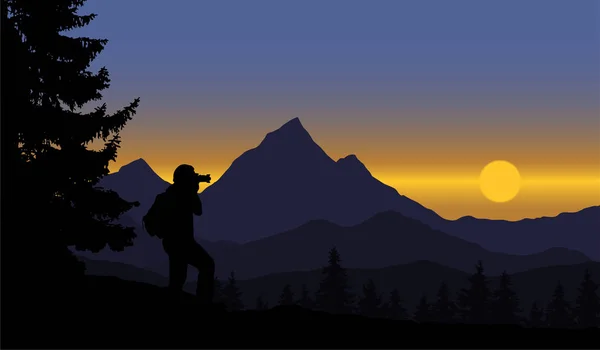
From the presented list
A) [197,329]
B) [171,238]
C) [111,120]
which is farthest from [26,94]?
[197,329]

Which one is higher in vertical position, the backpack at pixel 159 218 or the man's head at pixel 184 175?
the man's head at pixel 184 175

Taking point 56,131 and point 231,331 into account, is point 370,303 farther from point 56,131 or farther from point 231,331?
point 231,331

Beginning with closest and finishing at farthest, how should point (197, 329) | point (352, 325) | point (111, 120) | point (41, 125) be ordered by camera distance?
point (197, 329)
point (352, 325)
point (41, 125)
point (111, 120)

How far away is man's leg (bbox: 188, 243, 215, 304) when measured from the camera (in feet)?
43.5

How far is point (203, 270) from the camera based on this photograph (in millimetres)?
13336

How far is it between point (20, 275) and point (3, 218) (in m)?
5.14

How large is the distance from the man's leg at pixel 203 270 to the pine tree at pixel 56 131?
8.20 meters

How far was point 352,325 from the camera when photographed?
12531 mm

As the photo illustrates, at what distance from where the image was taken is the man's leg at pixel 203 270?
1325 cm

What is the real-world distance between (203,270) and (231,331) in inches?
76.9

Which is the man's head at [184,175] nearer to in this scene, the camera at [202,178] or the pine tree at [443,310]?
the camera at [202,178]

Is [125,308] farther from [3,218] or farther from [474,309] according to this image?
[474,309]

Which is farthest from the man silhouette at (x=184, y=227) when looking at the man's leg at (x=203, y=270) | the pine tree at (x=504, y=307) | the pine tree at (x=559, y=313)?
the pine tree at (x=559, y=313)

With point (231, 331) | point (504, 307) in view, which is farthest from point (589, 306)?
point (231, 331)
